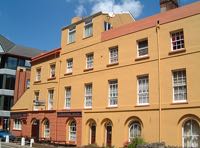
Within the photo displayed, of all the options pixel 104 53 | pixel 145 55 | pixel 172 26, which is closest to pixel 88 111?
pixel 104 53

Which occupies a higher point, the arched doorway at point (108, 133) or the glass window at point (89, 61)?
the glass window at point (89, 61)

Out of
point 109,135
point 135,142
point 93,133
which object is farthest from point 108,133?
point 135,142

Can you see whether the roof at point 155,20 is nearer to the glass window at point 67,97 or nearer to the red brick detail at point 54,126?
the glass window at point 67,97

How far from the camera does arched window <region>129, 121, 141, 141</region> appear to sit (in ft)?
84.2

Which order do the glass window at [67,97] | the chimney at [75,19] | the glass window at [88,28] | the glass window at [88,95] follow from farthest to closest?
the chimney at [75,19]
the glass window at [67,97]
the glass window at [88,28]
the glass window at [88,95]

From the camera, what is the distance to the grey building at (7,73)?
54125 mm

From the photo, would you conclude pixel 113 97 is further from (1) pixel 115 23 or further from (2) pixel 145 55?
(1) pixel 115 23

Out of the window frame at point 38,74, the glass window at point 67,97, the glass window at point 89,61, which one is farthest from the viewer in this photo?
the window frame at point 38,74

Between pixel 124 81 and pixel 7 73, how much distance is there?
108 ft

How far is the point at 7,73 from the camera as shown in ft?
180

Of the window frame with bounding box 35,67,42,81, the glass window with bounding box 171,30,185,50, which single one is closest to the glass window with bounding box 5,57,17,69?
the window frame with bounding box 35,67,42,81

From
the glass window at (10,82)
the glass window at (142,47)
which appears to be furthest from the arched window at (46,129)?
the glass window at (10,82)

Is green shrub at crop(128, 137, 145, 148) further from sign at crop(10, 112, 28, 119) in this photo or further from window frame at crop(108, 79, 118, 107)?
sign at crop(10, 112, 28, 119)

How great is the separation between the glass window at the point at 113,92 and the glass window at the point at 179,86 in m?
6.08
